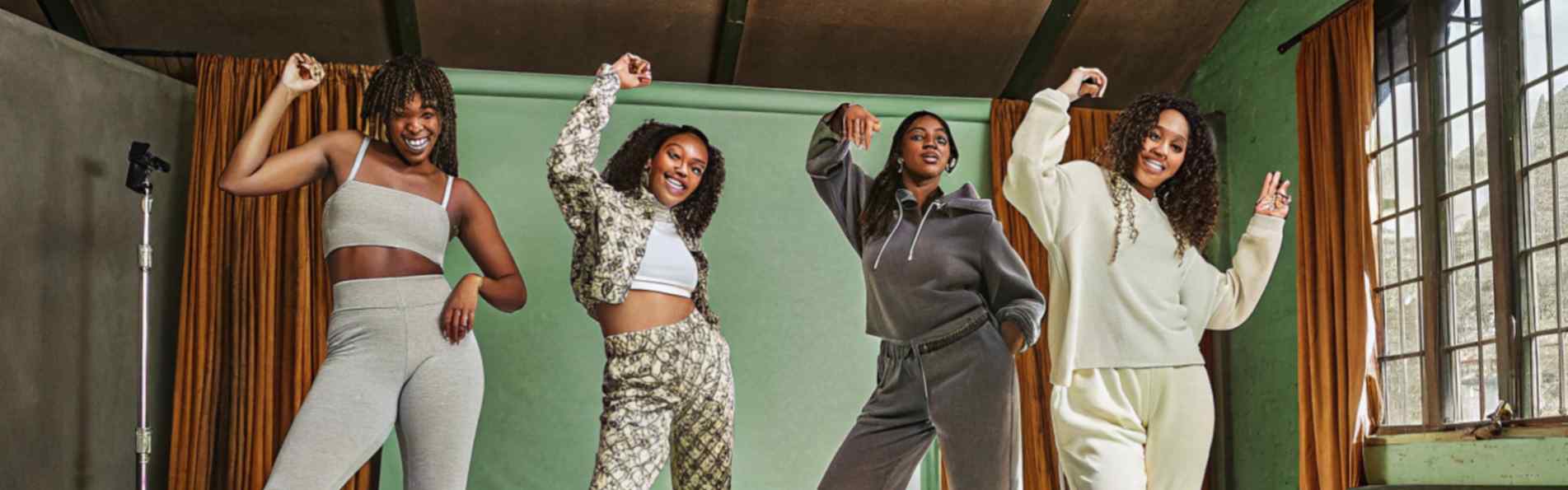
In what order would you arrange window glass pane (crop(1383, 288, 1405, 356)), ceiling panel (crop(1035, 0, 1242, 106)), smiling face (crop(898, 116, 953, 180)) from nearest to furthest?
smiling face (crop(898, 116, 953, 180))
window glass pane (crop(1383, 288, 1405, 356))
ceiling panel (crop(1035, 0, 1242, 106))

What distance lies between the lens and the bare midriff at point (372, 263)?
371 centimetres

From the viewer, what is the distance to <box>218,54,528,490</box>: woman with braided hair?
353 cm

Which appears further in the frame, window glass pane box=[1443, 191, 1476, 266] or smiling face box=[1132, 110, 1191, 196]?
window glass pane box=[1443, 191, 1476, 266]

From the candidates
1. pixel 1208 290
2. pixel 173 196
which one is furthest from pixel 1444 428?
pixel 173 196

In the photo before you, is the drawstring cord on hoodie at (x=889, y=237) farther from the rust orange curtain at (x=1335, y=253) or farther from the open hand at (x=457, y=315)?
the rust orange curtain at (x=1335, y=253)

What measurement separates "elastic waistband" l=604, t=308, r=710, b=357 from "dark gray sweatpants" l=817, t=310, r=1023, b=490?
20.8 inches

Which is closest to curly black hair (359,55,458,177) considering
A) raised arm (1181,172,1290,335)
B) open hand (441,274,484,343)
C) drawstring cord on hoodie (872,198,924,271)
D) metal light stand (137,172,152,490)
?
open hand (441,274,484,343)

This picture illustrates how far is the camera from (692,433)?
3932 millimetres

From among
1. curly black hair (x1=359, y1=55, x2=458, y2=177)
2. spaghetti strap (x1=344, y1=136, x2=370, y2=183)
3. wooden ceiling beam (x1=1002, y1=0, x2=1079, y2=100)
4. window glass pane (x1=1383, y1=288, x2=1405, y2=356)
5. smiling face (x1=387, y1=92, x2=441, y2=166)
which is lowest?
window glass pane (x1=1383, y1=288, x2=1405, y2=356)

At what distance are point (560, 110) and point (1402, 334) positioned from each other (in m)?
3.35

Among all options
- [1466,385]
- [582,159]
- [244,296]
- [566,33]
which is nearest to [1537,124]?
[1466,385]

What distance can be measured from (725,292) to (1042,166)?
7.45ft

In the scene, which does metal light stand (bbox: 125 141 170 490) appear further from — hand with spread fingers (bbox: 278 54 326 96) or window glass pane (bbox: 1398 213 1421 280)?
window glass pane (bbox: 1398 213 1421 280)

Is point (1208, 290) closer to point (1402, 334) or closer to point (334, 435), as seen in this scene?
point (1402, 334)
